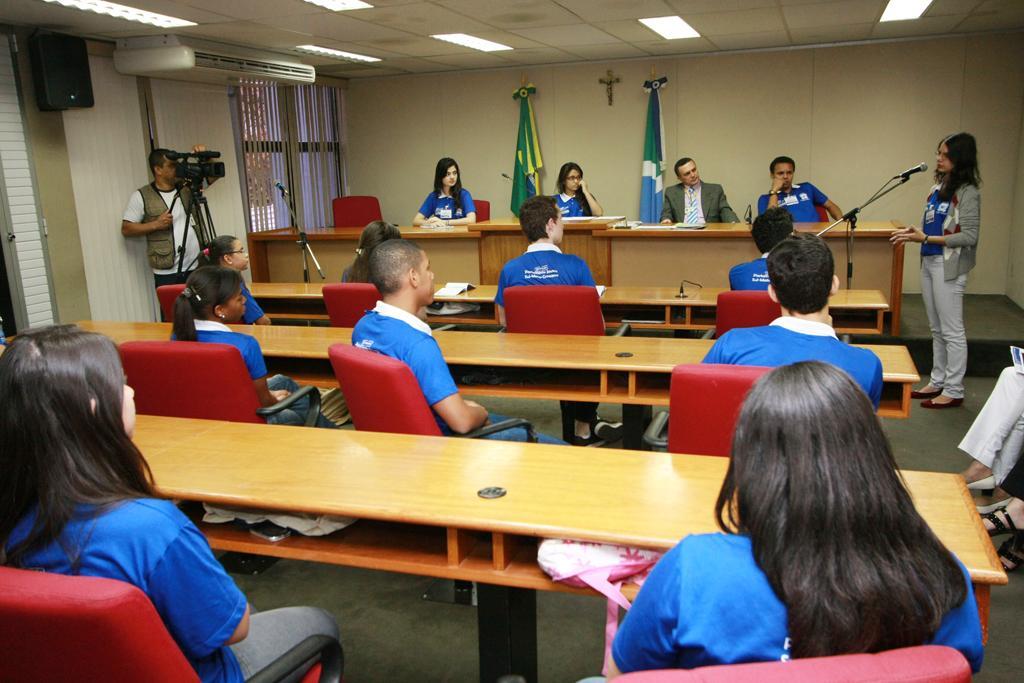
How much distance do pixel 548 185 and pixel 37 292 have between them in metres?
5.38

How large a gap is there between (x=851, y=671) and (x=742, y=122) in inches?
321

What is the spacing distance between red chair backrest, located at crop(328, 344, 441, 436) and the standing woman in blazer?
11.7ft

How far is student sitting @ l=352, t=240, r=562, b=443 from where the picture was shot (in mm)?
2492

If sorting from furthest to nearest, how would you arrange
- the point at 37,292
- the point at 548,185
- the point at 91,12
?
the point at 548,185 → the point at 37,292 → the point at 91,12

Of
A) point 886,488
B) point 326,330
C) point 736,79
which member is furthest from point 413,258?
point 736,79

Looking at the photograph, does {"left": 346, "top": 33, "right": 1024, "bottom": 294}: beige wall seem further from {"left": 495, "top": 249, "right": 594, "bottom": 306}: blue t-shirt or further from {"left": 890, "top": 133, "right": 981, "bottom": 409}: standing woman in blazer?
{"left": 495, "top": 249, "right": 594, "bottom": 306}: blue t-shirt

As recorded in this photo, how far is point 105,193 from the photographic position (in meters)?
6.33

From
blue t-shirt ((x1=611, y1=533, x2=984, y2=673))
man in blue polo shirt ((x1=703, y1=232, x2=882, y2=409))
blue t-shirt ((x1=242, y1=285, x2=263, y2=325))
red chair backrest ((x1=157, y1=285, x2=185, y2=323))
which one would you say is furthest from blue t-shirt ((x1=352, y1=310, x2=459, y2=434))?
red chair backrest ((x1=157, y1=285, x2=185, y2=323))

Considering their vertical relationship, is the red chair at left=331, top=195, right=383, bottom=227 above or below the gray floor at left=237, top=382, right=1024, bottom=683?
above

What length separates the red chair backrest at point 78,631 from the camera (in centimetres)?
107

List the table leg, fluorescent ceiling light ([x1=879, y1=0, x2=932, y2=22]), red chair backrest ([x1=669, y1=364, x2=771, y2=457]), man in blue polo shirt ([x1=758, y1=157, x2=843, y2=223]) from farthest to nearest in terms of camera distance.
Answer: man in blue polo shirt ([x1=758, y1=157, x2=843, y2=223]) < fluorescent ceiling light ([x1=879, y1=0, x2=932, y2=22]) < red chair backrest ([x1=669, y1=364, x2=771, y2=457]) < the table leg

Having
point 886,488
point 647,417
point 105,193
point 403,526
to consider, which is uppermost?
point 105,193

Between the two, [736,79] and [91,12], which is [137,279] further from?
[736,79]

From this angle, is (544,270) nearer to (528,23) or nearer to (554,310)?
(554,310)
